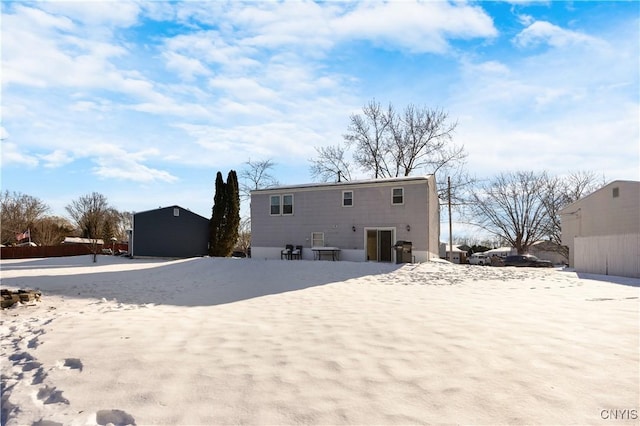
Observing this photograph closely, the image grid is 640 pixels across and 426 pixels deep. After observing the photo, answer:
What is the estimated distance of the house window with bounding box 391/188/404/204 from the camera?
2056 centimetres

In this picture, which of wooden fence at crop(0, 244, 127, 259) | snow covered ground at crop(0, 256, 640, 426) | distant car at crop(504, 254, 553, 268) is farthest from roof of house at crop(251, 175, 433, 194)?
wooden fence at crop(0, 244, 127, 259)

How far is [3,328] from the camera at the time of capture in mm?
6316

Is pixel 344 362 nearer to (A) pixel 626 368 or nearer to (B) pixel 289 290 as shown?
(A) pixel 626 368

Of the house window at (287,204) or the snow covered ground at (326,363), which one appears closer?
the snow covered ground at (326,363)

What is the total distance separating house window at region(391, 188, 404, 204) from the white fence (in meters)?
8.46

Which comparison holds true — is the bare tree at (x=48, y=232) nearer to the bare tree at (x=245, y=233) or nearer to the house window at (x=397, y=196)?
the bare tree at (x=245, y=233)

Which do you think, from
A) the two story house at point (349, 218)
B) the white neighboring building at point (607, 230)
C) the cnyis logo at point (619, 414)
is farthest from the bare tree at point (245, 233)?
the cnyis logo at point (619, 414)

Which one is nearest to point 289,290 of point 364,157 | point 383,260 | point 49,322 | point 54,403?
point 49,322

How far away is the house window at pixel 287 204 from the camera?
2338cm

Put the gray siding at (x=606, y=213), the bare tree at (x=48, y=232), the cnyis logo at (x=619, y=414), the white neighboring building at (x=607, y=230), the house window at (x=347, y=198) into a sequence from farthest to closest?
the bare tree at (x=48, y=232), the house window at (x=347, y=198), the gray siding at (x=606, y=213), the white neighboring building at (x=607, y=230), the cnyis logo at (x=619, y=414)

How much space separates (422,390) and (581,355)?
6.91 ft

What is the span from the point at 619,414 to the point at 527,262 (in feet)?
89.5

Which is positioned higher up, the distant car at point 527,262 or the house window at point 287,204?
the house window at point 287,204

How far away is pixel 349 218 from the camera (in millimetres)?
21625
